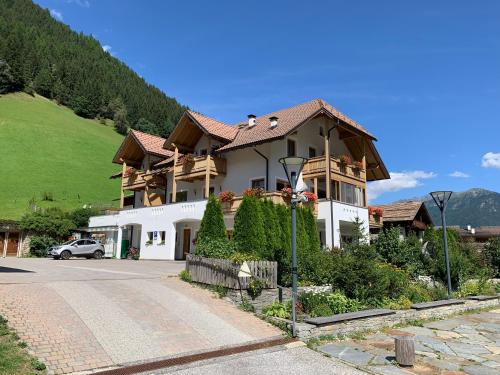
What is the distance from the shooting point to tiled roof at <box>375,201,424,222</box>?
115ft

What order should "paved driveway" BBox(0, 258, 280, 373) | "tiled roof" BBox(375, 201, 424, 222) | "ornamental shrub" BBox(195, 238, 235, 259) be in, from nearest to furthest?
"paved driveway" BBox(0, 258, 280, 373), "ornamental shrub" BBox(195, 238, 235, 259), "tiled roof" BBox(375, 201, 424, 222)

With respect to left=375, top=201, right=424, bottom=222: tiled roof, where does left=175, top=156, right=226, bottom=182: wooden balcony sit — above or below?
above

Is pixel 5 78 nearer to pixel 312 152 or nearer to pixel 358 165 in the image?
pixel 312 152

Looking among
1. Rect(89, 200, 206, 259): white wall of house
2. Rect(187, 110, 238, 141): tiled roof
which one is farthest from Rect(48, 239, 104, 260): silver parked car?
Rect(187, 110, 238, 141): tiled roof

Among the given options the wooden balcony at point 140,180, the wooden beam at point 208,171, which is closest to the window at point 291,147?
the wooden beam at point 208,171

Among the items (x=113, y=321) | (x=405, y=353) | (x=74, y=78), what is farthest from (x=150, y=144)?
(x=74, y=78)

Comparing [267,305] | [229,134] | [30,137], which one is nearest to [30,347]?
[267,305]

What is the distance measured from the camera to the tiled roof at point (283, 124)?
1035 inches

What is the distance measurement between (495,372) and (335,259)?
23.8 ft

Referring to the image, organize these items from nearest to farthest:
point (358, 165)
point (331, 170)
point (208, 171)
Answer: point (331, 170)
point (208, 171)
point (358, 165)

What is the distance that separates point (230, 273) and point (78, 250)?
71.7 feet

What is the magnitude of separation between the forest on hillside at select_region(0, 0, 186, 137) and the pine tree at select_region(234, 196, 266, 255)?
91.2m

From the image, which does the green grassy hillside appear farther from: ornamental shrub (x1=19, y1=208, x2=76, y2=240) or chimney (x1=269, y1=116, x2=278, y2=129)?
chimney (x1=269, y1=116, x2=278, y2=129)

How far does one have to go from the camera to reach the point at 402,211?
1421 inches
